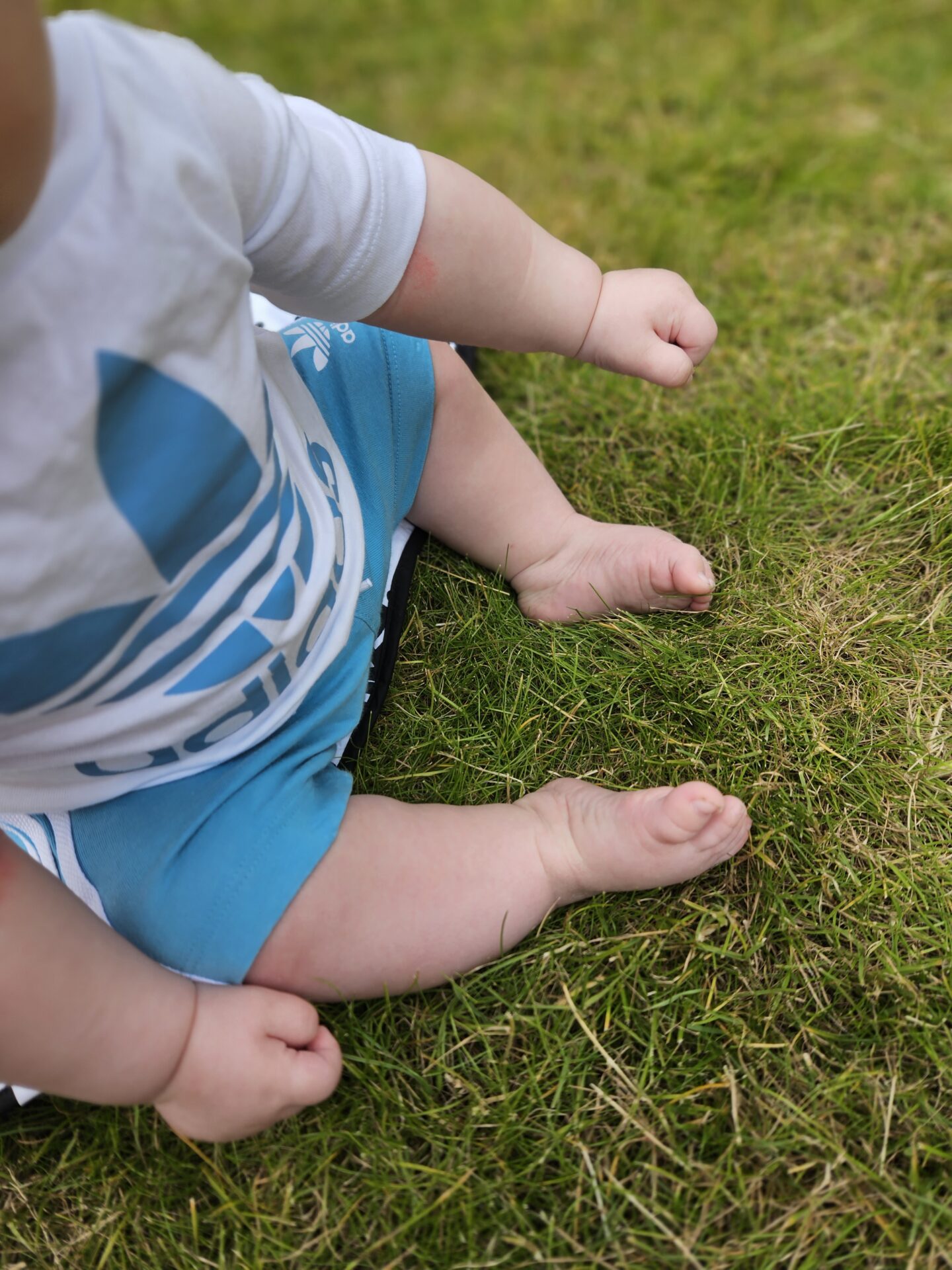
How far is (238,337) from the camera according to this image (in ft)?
2.62

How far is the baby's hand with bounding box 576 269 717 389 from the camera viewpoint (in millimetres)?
1021

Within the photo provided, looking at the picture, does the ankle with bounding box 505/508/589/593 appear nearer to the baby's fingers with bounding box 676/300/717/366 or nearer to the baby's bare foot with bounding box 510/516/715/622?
the baby's bare foot with bounding box 510/516/715/622

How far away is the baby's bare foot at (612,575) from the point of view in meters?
1.09

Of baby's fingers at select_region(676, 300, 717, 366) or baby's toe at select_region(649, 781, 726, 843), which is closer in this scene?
baby's toe at select_region(649, 781, 726, 843)

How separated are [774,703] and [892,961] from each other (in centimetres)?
26

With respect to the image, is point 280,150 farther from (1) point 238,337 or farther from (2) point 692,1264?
(2) point 692,1264

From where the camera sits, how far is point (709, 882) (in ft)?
3.15

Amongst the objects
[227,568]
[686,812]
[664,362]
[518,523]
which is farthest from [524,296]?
[686,812]

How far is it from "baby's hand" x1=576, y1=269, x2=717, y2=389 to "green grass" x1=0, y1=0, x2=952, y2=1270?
0.26 meters

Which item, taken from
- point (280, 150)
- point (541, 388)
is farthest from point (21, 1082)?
point (541, 388)

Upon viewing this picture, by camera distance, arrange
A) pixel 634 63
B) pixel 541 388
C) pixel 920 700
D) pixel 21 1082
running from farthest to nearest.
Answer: pixel 634 63 → pixel 541 388 → pixel 920 700 → pixel 21 1082

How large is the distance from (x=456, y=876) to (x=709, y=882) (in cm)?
24

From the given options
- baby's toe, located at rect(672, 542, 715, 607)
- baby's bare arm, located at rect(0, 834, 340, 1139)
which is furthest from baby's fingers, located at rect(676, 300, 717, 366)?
baby's bare arm, located at rect(0, 834, 340, 1139)

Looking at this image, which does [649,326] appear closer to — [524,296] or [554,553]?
[524,296]
